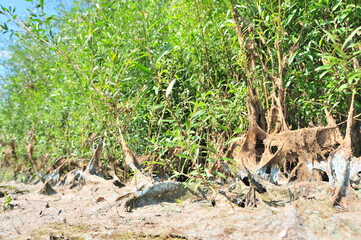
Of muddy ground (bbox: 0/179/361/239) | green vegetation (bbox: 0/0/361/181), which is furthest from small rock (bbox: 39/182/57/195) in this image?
muddy ground (bbox: 0/179/361/239)

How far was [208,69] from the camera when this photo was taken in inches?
119

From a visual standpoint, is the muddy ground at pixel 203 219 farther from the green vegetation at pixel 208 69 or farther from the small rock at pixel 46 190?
the small rock at pixel 46 190

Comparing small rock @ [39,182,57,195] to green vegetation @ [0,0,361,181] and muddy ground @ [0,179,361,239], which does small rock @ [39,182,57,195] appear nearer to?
green vegetation @ [0,0,361,181]

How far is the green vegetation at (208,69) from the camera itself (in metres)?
2.23

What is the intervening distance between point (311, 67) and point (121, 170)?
7.78 ft

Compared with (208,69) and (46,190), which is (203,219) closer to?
(208,69)

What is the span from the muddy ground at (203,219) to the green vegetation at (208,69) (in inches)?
11.1

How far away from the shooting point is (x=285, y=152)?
2.52m

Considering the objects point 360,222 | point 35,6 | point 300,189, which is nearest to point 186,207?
point 300,189

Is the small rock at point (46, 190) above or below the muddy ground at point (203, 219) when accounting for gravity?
below

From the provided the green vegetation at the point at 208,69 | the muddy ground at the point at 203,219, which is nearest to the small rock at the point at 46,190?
the green vegetation at the point at 208,69

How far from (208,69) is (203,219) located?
1504 millimetres

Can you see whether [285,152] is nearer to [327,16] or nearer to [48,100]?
[327,16]

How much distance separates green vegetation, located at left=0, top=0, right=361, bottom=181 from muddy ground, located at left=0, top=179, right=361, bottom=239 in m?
0.28
